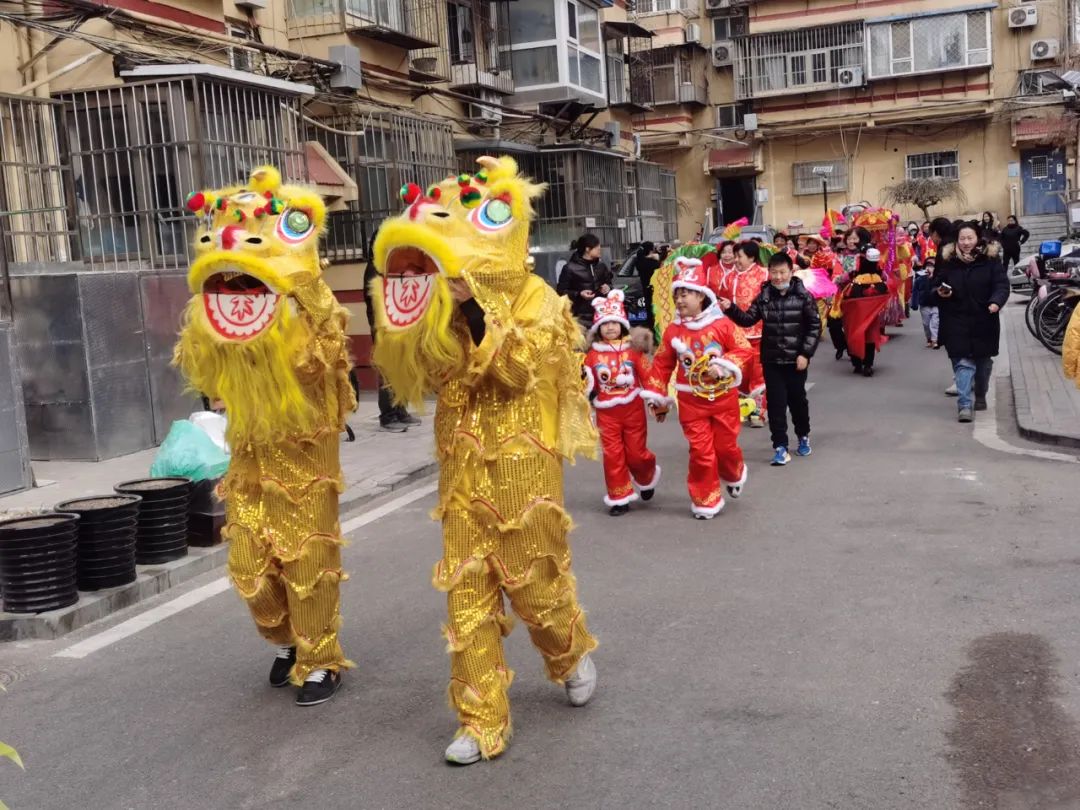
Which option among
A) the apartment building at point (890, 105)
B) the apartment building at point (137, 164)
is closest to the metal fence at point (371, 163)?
the apartment building at point (137, 164)

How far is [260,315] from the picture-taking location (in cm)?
470

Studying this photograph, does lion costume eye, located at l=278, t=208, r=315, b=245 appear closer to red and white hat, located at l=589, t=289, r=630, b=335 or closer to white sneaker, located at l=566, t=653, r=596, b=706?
white sneaker, located at l=566, t=653, r=596, b=706

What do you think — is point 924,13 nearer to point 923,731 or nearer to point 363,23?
point 363,23

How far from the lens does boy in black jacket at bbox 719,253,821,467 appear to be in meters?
10.1

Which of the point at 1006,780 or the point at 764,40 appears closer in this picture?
the point at 1006,780

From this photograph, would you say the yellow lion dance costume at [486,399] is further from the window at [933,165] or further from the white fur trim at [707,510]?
the window at [933,165]

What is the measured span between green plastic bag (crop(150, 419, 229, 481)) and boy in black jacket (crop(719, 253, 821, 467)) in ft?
14.9

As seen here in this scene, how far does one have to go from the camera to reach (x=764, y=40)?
3859cm

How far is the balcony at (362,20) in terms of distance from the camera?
59.6 feet

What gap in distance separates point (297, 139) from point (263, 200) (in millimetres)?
9571

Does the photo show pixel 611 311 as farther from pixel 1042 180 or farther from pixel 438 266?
pixel 1042 180

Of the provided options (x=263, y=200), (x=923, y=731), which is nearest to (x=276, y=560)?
(x=263, y=200)

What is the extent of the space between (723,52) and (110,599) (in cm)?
3567

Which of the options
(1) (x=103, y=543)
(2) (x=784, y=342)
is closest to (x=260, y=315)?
(1) (x=103, y=543)
